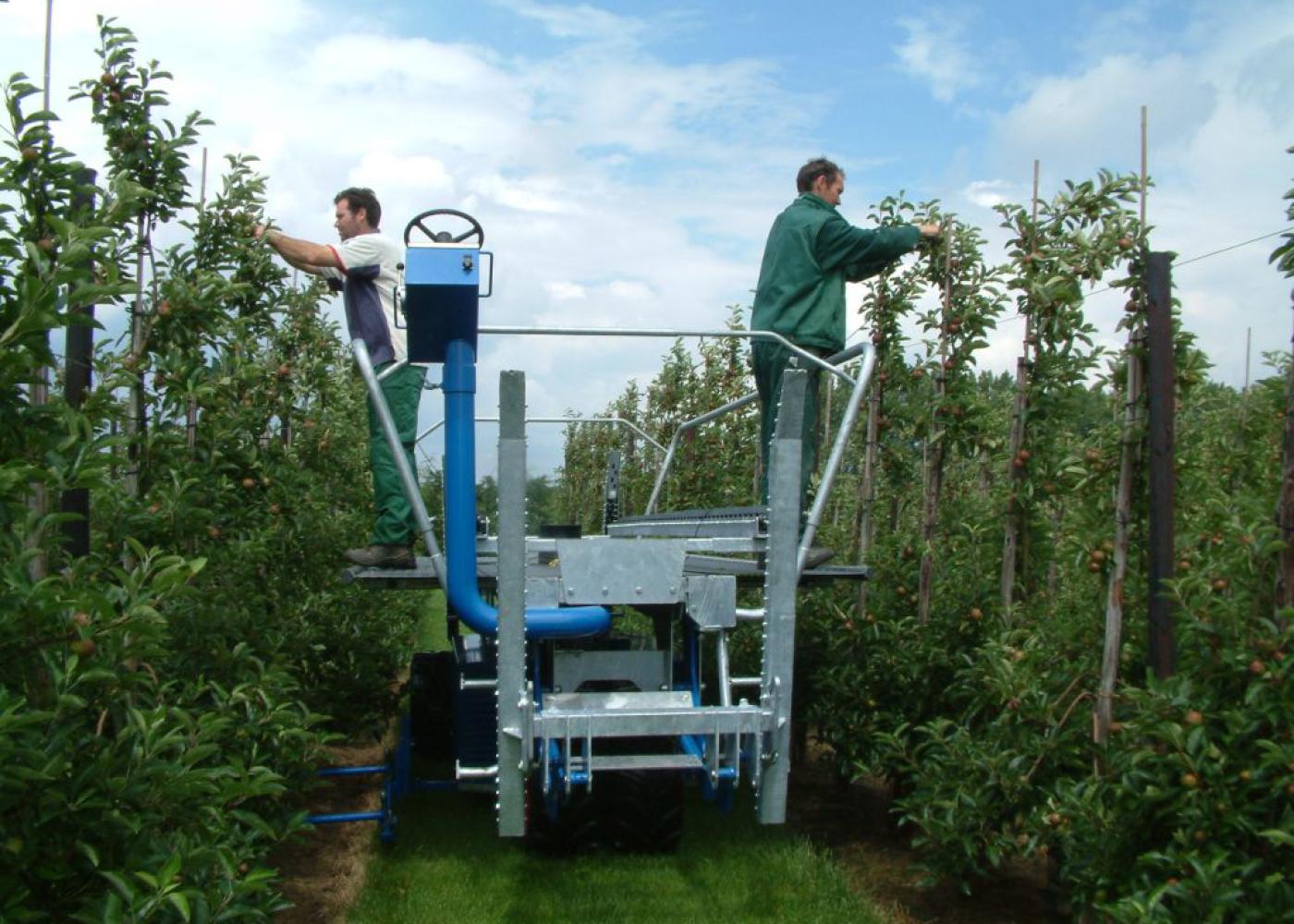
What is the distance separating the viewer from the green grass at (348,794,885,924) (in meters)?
5.48

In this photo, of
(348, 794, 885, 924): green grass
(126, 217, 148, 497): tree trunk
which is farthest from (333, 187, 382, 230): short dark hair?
(348, 794, 885, 924): green grass

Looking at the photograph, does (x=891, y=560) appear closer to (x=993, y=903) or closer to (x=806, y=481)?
(x=806, y=481)

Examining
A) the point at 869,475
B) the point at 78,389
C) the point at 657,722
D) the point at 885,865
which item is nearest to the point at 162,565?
the point at 78,389

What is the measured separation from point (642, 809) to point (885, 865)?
1.36 m

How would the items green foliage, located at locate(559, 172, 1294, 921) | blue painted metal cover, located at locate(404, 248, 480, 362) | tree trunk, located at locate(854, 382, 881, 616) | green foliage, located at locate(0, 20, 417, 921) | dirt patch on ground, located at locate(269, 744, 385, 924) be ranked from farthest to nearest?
tree trunk, located at locate(854, 382, 881, 616) < dirt patch on ground, located at locate(269, 744, 385, 924) < blue painted metal cover, located at locate(404, 248, 480, 362) < green foliage, located at locate(559, 172, 1294, 921) < green foliage, located at locate(0, 20, 417, 921)

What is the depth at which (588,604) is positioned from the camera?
15.5 ft

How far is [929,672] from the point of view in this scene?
614 cm

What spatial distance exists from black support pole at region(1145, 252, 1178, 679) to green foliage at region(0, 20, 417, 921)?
2905 mm

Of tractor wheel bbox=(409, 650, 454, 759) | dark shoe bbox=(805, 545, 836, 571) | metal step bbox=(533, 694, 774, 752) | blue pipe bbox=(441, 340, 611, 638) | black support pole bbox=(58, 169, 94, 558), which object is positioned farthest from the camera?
tractor wheel bbox=(409, 650, 454, 759)

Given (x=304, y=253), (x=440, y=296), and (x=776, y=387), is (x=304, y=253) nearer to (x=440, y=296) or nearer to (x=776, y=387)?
(x=440, y=296)

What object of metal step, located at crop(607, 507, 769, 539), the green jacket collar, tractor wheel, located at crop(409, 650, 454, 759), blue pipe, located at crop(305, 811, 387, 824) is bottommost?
blue pipe, located at crop(305, 811, 387, 824)

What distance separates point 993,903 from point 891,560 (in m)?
1.83

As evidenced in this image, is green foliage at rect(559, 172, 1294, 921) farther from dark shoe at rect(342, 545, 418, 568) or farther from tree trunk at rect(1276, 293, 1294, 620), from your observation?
dark shoe at rect(342, 545, 418, 568)

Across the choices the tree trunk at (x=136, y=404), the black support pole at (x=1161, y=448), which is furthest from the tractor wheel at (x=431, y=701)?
the black support pole at (x=1161, y=448)
